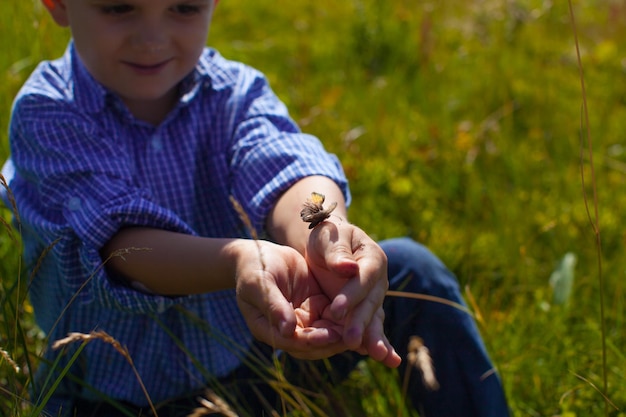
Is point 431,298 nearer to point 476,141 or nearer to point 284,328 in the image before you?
point 284,328

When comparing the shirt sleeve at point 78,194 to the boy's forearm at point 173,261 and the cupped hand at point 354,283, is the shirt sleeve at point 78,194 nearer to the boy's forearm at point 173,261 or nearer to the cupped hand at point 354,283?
the boy's forearm at point 173,261

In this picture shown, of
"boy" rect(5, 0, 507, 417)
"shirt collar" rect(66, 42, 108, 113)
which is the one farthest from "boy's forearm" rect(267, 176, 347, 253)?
"shirt collar" rect(66, 42, 108, 113)

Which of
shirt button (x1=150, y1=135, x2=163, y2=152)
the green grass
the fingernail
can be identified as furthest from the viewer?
the green grass

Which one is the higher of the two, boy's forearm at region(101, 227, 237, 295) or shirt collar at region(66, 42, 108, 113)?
shirt collar at region(66, 42, 108, 113)

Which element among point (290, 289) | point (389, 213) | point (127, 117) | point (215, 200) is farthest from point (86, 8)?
point (389, 213)

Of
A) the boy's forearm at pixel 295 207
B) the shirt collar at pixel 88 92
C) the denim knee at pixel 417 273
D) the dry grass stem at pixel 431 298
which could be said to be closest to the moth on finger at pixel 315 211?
the boy's forearm at pixel 295 207

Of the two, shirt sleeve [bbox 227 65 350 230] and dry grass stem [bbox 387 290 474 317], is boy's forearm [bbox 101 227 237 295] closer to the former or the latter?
shirt sleeve [bbox 227 65 350 230]
